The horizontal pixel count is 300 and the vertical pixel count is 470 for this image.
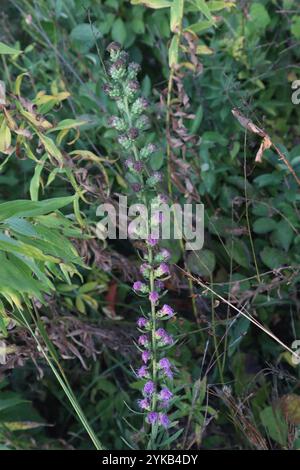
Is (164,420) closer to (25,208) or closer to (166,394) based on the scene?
(166,394)

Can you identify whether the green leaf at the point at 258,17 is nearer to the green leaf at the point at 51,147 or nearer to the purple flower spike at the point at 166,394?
the green leaf at the point at 51,147

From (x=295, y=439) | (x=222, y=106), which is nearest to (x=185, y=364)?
(x=295, y=439)

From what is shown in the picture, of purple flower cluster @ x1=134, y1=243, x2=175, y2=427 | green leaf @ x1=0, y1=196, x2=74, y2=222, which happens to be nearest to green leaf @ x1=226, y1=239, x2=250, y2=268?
purple flower cluster @ x1=134, y1=243, x2=175, y2=427

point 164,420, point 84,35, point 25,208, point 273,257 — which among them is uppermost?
point 84,35

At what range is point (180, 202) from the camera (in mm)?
1799

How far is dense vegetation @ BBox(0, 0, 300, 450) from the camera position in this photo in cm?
158

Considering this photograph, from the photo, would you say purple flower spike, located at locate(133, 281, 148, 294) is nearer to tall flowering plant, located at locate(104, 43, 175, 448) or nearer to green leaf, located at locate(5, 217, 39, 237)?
tall flowering plant, located at locate(104, 43, 175, 448)

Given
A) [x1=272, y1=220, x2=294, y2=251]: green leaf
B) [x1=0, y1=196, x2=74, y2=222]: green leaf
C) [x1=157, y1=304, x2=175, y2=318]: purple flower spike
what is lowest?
[x1=157, y1=304, x2=175, y2=318]: purple flower spike

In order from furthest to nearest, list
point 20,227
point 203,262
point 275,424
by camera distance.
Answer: point 203,262 < point 275,424 < point 20,227

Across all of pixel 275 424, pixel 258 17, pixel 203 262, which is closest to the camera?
pixel 275 424

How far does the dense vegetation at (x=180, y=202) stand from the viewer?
5.18 feet

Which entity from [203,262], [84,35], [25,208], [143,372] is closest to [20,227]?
[25,208]

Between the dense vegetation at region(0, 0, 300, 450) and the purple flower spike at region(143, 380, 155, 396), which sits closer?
the purple flower spike at region(143, 380, 155, 396)

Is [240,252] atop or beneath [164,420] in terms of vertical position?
atop
